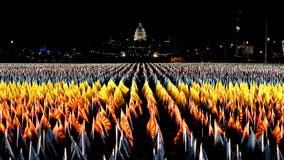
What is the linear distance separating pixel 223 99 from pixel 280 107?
1960 mm

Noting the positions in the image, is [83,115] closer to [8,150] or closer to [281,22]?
[8,150]

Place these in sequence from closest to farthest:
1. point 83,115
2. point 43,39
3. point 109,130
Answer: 1. point 109,130
2. point 83,115
3. point 43,39

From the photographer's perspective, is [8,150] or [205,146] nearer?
[8,150]

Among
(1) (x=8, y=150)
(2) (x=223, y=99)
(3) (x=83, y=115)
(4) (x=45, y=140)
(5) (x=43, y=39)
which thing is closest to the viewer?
(1) (x=8, y=150)

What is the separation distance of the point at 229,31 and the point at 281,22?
23.6 metres

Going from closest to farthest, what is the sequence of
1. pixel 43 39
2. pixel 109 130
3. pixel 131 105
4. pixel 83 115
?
pixel 109 130 < pixel 83 115 < pixel 131 105 < pixel 43 39

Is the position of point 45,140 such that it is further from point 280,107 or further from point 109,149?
point 280,107

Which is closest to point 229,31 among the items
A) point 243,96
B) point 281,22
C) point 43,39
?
point 281,22

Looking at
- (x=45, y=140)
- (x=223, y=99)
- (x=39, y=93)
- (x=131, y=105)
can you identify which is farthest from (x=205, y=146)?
(x=39, y=93)

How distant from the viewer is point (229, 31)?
9888cm

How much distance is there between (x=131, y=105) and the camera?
1223cm

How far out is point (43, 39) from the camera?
97.1 meters

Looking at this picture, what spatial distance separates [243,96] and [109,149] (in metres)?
7.03

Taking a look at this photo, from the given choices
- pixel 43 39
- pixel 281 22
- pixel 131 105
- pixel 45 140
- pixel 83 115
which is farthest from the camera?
pixel 43 39
